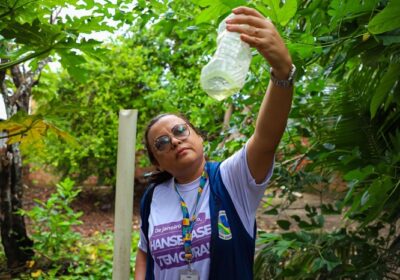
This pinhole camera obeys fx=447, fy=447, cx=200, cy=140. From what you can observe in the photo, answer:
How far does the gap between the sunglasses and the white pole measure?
0.28 feet

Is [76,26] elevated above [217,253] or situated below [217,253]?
above

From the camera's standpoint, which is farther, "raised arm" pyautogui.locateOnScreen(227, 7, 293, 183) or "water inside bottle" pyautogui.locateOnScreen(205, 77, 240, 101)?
"water inside bottle" pyautogui.locateOnScreen(205, 77, 240, 101)

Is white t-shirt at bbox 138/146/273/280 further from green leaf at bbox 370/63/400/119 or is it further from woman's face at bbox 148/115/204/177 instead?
green leaf at bbox 370/63/400/119

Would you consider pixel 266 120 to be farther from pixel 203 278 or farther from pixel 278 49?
pixel 203 278

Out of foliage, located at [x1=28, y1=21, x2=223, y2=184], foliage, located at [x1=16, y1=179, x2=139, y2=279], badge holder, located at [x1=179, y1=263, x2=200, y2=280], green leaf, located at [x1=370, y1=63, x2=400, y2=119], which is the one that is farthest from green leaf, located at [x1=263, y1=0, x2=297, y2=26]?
foliage, located at [x1=28, y1=21, x2=223, y2=184]

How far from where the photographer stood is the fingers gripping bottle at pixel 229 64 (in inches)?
41.6

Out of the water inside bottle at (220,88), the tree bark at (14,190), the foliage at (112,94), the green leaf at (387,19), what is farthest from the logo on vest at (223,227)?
the foliage at (112,94)

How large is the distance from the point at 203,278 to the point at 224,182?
29 centimetres

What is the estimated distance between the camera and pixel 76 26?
64.7 inches

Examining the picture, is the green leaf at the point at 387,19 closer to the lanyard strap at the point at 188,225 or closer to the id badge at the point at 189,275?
the lanyard strap at the point at 188,225


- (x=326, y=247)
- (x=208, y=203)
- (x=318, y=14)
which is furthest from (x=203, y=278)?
(x=326, y=247)

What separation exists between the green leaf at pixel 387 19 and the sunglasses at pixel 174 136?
69 cm

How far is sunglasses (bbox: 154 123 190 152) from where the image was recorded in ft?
4.71

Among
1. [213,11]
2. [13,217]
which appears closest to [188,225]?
[213,11]
